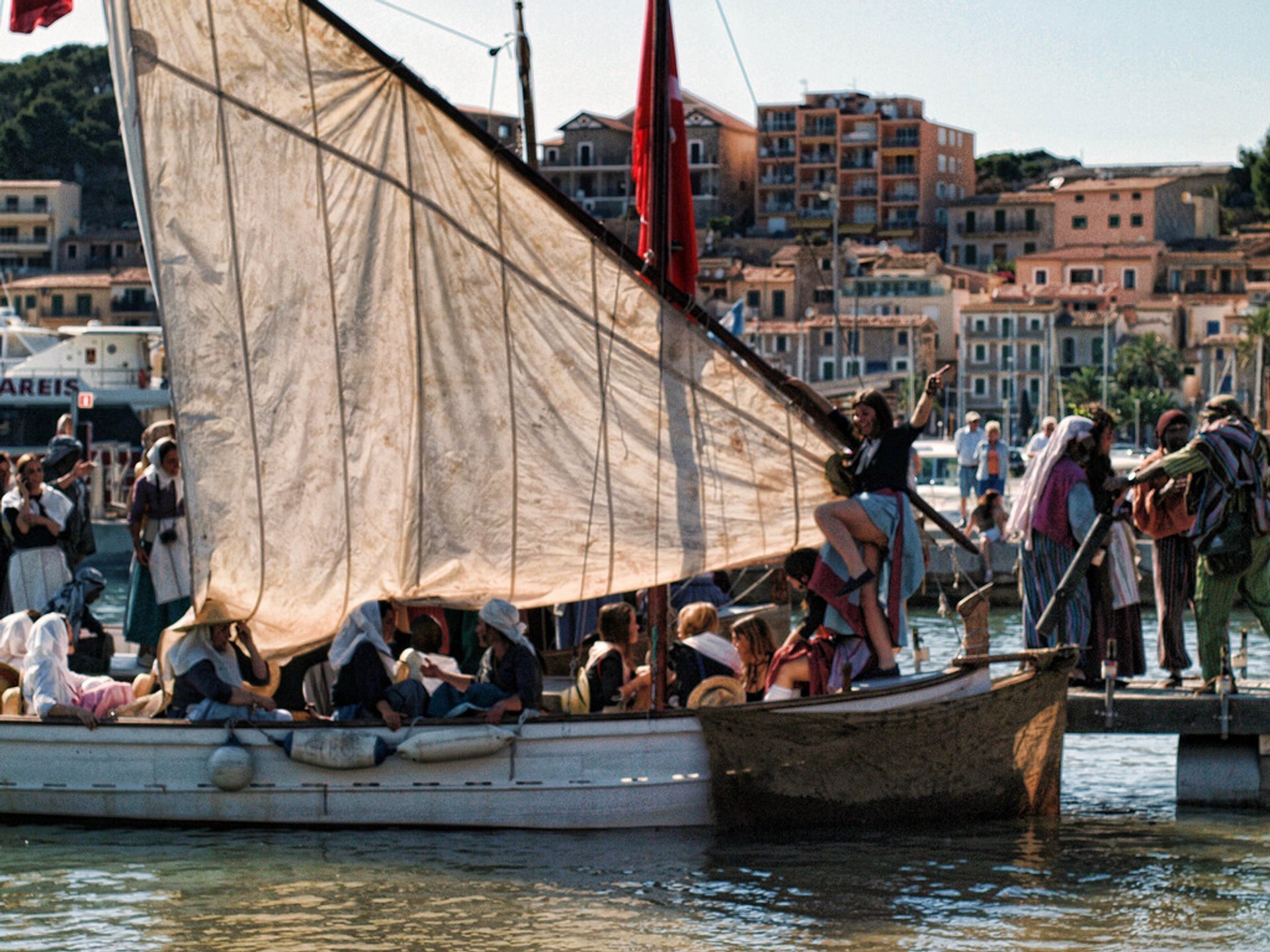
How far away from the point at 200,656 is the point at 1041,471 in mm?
5040

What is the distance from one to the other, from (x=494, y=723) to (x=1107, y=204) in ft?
331

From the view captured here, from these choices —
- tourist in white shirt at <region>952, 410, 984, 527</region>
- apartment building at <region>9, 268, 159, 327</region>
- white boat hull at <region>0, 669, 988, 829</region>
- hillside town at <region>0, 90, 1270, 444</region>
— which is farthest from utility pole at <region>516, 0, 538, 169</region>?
apartment building at <region>9, 268, 159, 327</region>

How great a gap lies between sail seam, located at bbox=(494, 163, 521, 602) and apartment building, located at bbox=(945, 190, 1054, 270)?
99593mm

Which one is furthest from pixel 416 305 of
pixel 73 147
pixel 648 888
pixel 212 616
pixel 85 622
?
pixel 73 147

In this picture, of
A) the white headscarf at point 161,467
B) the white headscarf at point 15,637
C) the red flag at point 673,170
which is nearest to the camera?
the white headscarf at point 15,637

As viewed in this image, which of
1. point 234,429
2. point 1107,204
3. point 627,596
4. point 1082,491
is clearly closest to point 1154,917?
point 1082,491

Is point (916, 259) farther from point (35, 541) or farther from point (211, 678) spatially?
point (211, 678)

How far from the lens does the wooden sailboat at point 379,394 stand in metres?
11.2

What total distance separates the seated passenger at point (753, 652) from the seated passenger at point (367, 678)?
1929 mm

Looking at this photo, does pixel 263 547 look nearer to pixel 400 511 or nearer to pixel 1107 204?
pixel 400 511

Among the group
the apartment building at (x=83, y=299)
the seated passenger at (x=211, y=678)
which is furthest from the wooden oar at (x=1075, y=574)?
the apartment building at (x=83, y=299)

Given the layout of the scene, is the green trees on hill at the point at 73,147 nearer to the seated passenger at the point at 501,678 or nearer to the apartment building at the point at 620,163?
the apartment building at the point at 620,163

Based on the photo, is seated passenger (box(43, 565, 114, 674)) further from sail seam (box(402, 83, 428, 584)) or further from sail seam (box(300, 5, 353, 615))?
sail seam (box(402, 83, 428, 584))

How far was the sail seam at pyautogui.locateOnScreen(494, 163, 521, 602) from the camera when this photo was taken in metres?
11.4
